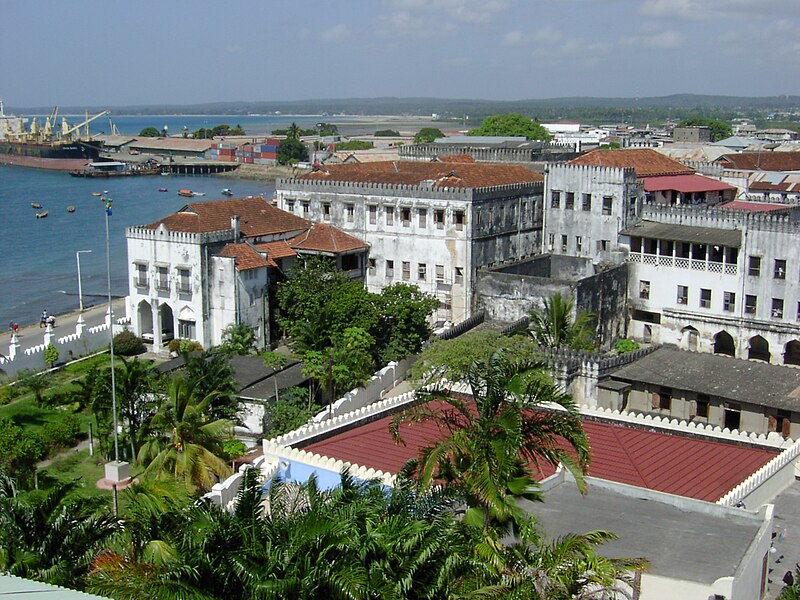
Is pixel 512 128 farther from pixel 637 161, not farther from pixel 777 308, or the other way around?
pixel 777 308

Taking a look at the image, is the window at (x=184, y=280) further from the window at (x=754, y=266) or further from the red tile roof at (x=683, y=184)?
the window at (x=754, y=266)

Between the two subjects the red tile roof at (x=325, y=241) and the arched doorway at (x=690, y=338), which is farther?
the red tile roof at (x=325, y=241)

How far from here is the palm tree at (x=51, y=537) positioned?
→ 49.4 feet

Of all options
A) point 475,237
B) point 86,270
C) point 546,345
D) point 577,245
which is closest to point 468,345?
point 546,345

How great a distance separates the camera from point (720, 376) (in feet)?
120

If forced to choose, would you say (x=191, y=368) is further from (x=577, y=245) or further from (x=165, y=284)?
(x=577, y=245)

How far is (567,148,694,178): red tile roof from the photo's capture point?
179ft

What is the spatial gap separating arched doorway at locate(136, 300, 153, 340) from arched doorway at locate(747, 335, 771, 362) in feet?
91.6

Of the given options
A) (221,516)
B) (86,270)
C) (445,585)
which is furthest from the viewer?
(86,270)

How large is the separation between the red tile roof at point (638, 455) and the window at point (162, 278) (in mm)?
23459

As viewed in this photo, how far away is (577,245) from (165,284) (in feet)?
67.6

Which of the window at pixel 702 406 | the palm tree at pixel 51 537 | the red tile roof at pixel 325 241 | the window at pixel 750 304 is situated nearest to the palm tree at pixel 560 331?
the window at pixel 702 406

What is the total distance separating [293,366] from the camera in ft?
133

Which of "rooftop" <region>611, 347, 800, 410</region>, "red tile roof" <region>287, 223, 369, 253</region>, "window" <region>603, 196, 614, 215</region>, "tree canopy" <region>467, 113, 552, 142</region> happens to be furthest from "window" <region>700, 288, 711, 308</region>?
"tree canopy" <region>467, 113, 552, 142</region>
